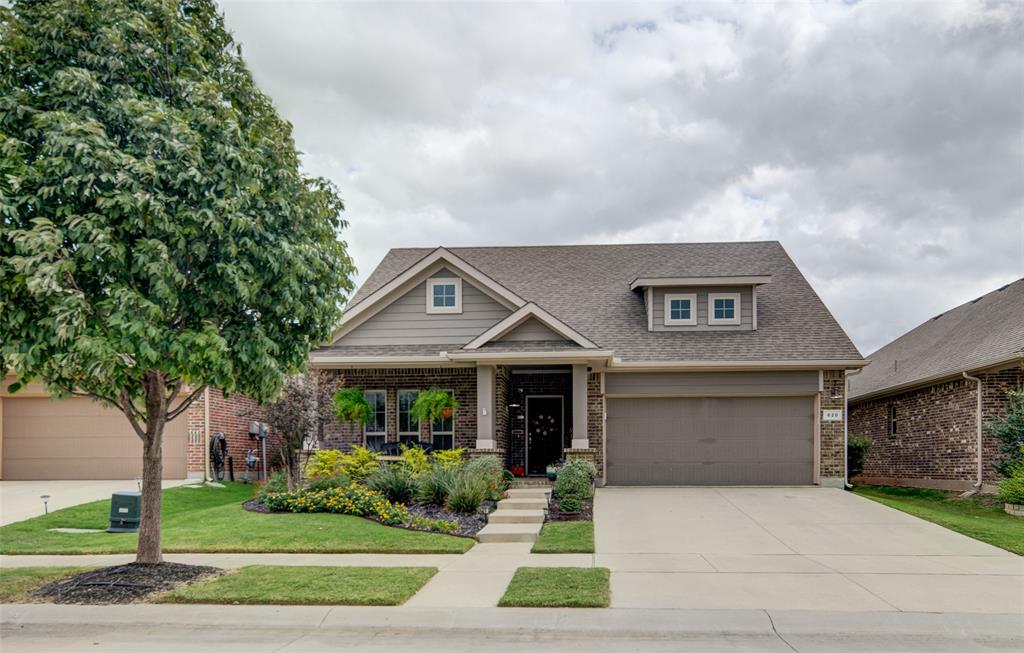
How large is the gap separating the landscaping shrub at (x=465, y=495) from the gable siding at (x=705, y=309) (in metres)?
7.46

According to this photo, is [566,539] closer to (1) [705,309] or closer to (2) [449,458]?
(2) [449,458]

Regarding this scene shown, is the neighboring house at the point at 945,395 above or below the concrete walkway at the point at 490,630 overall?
above

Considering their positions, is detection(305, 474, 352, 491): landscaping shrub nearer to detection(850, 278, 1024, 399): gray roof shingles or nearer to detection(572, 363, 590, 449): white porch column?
detection(572, 363, 590, 449): white porch column

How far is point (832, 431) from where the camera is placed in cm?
1905

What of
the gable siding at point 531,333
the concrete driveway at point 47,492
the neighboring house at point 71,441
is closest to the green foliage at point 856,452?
the gable siding at point 531,333

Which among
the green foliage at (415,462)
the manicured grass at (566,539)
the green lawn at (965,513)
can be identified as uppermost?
the green foliage at (415,462)

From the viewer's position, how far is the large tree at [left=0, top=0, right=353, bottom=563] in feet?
26.9

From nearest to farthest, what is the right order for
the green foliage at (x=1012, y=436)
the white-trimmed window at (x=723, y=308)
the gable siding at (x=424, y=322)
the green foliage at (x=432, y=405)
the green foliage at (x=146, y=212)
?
the green foliage at (x=146, y=212), the green foliage at (x=1012, y=436), the green foliage at (x=432, y=405), the gable siding at (x=424, y=322), the white-trimmed window at (x=723, y=308)

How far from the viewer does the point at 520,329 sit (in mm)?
18234

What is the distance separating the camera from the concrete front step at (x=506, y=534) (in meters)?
12.8

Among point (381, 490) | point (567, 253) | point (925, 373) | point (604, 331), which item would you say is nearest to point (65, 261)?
point (381, 490)

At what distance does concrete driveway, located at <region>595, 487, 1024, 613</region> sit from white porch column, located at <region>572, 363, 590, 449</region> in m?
1.36

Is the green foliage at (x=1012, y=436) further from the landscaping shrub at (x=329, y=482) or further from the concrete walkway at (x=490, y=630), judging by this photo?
the landscaping shrub at (x=329, y=482)

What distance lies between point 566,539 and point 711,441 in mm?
8059
